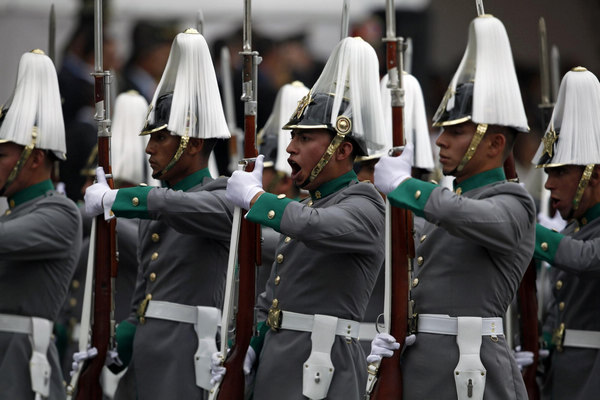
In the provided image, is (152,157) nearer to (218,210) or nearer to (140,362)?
(218,210)

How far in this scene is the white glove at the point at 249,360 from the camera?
21.2 feet

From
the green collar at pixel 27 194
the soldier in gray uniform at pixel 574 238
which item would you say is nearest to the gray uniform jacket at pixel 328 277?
the soldier in gray uniform at pixel 574 238

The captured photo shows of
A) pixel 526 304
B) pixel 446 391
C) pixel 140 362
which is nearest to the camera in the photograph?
pixel 446 391

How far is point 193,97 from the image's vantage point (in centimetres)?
729

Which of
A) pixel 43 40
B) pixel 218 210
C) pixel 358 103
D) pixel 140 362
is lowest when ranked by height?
pixel 140 362

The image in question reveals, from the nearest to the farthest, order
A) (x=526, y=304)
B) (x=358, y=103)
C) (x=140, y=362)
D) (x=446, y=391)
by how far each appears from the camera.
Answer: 1. (x=446, y=391)
2. (x=358, y=103)
3. (x=140, y=362)
4. (x=526, y=304)

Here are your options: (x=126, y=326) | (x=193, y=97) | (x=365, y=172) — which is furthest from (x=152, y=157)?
(x=365, y=172)

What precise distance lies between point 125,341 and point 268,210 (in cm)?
174

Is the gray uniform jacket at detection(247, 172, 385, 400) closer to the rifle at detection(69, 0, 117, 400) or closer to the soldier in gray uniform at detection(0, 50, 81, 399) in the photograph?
the rifle at detection(69, 0, 117, 400)

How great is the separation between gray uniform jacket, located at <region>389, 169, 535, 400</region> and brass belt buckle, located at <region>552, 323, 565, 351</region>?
1.65 m

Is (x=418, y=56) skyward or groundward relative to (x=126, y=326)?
skyward

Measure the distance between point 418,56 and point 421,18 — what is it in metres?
0.49

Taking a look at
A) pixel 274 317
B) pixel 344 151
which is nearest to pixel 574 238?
pixel 344 151

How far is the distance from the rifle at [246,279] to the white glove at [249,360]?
0.10ft
